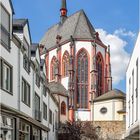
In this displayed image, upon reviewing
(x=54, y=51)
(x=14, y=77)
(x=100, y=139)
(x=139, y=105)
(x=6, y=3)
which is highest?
(x=54, y=51)

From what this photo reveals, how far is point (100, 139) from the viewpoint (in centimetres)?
5812

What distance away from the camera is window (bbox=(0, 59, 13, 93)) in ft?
63.9

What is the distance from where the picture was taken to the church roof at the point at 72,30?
8494cm

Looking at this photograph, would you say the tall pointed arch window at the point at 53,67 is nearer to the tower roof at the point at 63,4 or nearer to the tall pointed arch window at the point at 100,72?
the tall pointed arch window at the point at 100,72

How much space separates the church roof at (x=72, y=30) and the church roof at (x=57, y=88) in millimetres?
11217

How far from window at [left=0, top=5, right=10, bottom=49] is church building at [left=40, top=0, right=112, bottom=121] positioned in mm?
53135

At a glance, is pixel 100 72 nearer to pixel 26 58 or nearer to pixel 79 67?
pixel 79 67

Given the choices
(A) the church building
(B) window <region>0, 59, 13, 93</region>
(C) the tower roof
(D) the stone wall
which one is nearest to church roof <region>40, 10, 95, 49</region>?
(A) the church building

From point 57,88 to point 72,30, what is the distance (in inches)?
671

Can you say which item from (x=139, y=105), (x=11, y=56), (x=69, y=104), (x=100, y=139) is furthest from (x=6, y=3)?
(x=69, y=104)

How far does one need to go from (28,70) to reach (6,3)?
7517 millimetres

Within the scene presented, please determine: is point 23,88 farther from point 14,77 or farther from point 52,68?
point 52,68

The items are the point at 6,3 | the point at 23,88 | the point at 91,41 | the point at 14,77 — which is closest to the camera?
the point at 6,3

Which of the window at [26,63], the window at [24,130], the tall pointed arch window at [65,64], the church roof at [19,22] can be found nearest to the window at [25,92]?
the window at [26,63]
